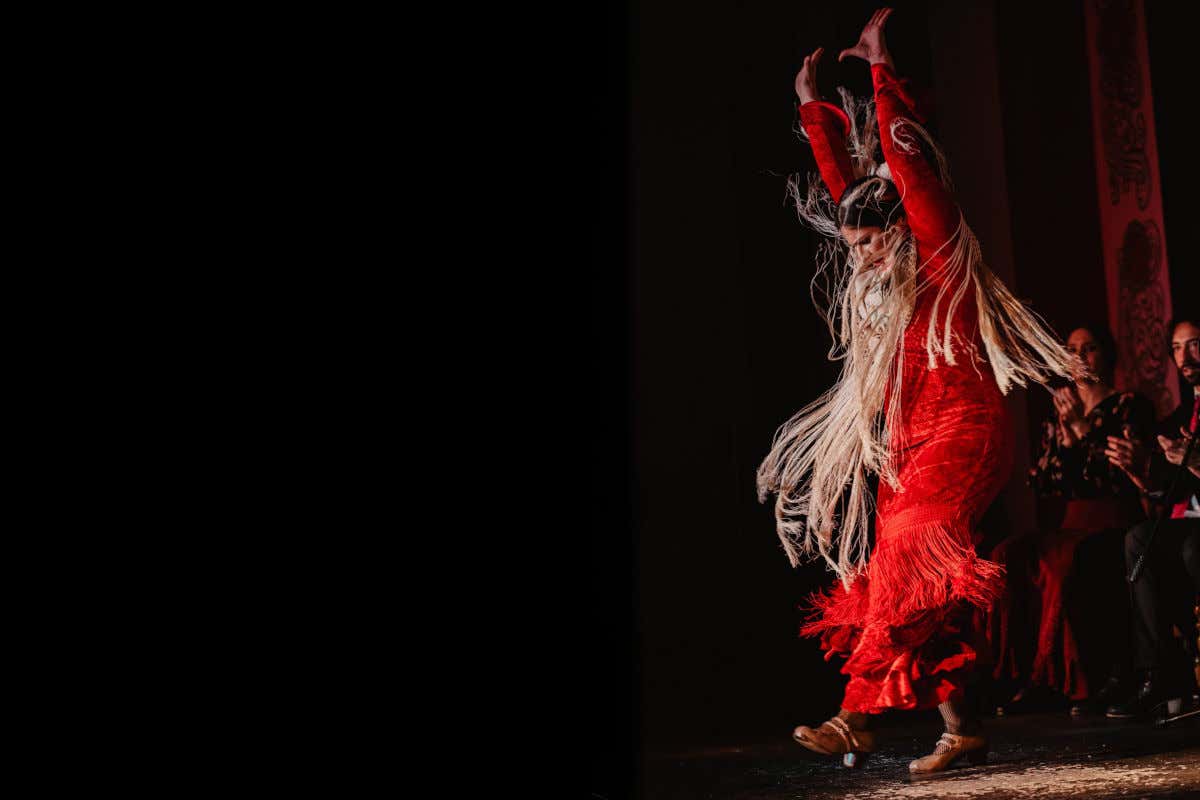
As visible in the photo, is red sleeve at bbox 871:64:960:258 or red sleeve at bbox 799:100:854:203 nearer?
red sleeve at bbox 871:64:960:258

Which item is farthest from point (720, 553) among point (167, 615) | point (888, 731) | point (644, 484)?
point (167, 615)

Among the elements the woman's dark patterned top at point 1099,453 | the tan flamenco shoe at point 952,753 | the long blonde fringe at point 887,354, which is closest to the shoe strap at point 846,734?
the tan flamenco shoe at point 952,753

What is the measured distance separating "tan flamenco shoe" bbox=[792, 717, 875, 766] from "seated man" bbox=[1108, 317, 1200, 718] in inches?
38.9

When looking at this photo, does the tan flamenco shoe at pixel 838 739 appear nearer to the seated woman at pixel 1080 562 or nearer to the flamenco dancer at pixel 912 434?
the flamenco dancer at pixel 912 434

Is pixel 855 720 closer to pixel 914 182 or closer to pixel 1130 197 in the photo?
pixel 914 182

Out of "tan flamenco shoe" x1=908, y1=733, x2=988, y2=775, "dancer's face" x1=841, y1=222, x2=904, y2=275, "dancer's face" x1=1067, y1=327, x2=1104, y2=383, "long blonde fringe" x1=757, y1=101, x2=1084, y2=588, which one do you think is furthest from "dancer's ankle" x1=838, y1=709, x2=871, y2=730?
"dancer's face" x1=1067, y1=327, x2=1104, y2=383

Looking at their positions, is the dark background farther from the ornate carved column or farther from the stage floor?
the ornate carved column

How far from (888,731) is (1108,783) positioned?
3.50 ft

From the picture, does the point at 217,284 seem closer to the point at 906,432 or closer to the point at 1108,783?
the point at 906,432

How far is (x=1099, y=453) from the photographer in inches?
133

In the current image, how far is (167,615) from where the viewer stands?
6.95ft

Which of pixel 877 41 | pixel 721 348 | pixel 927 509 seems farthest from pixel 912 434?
pixel 721 348

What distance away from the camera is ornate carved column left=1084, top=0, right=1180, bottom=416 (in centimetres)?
399

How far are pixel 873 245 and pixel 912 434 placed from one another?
0.40 metres
